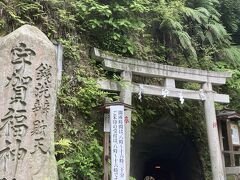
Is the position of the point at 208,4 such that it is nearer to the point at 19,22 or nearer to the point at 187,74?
the point at 187,74

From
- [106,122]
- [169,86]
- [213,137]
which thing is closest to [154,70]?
[169,86]

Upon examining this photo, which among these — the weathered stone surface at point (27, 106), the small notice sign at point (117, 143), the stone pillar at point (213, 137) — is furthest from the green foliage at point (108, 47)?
the weathered stone surface at point (27, 106)

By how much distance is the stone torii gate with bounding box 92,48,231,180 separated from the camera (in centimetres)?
810

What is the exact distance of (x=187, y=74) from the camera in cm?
927

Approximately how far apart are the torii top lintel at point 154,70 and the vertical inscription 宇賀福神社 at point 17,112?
340 cm

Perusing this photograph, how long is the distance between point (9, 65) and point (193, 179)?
28.8 feet

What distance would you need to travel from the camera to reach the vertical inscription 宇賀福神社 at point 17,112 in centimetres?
432

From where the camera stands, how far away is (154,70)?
8734 mm

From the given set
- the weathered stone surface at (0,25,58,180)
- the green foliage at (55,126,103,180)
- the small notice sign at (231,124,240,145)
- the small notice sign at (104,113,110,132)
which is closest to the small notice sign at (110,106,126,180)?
the small notice sign at (104,113,110,132)

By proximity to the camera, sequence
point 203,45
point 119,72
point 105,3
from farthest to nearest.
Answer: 1. point 203,45
2. point 105,3
3. point 119,72

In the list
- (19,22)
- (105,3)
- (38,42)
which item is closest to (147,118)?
(105,3)

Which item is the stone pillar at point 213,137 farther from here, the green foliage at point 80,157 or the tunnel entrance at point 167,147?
the green foliage at point 80,157

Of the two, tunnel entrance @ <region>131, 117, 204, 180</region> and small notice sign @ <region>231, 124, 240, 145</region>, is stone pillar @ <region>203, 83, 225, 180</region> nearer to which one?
small notice sign @ <region>231, 124, 240, 145</region>

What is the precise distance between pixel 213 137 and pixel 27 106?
19.5 feet
